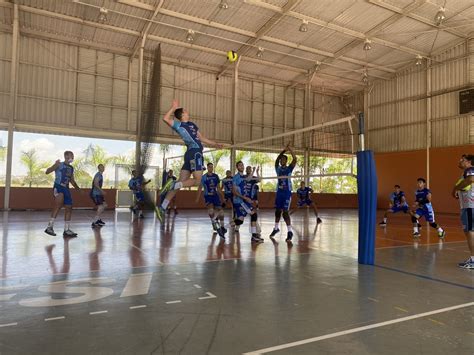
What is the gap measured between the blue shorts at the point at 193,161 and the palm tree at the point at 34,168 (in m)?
18.5

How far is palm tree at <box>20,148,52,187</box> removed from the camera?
2138cm

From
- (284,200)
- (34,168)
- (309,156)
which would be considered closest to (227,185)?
(284,200)

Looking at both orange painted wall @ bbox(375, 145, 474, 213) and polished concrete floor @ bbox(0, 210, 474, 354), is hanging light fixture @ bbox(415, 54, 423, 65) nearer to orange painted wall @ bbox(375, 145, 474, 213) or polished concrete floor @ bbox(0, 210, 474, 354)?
orange painted wall @ bbox(375, 145, 474, 213)

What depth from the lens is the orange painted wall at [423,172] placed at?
21.8 metres

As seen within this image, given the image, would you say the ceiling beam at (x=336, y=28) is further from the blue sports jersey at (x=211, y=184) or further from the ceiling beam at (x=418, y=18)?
the blue sports jersey at (x=211, y=184)

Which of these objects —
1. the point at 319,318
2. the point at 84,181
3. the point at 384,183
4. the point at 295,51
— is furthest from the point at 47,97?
the point at 384,183

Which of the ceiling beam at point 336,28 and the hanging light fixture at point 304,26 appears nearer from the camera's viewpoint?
the ceiling beam at point 336,28

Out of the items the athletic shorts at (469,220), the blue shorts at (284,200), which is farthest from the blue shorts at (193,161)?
the athletic shorts at (469,220)

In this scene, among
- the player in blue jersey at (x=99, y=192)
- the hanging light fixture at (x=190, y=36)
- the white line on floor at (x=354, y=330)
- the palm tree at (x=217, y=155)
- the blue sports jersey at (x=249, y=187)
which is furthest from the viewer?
the palm tree at (x=217, y=155)

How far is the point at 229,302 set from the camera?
3.40 metres

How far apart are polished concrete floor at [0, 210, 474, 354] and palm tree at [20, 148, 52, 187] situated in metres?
17.2

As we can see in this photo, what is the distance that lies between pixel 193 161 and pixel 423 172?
848 inches

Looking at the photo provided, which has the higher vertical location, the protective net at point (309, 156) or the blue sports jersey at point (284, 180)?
the protective net at point (309, 156)

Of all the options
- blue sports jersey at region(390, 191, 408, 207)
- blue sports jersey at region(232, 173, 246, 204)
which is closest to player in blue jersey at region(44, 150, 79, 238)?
blue sports jersey at region(232, 173, 246, 204)
